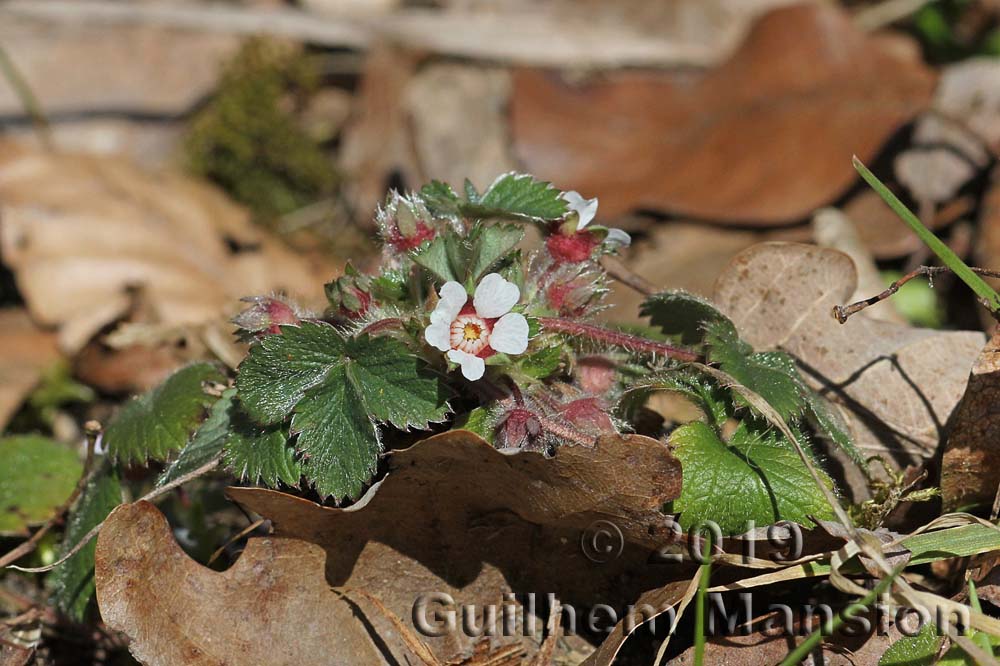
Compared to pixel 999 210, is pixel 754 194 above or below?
below

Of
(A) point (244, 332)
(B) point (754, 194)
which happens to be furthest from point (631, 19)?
(A) point (244, 332)

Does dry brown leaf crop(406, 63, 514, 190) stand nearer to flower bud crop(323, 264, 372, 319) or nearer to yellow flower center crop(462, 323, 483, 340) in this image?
flower bud crop(323, 264, 372, 319)

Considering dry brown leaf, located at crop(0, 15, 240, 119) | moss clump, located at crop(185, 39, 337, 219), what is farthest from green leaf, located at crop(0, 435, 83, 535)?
dry brown leaf, located at crop(0, 15, 240, 119)

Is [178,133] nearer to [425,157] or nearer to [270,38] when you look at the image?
[270,38]

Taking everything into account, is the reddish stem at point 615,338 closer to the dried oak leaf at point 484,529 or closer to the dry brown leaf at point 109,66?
the dried oak leaf at point 484,529

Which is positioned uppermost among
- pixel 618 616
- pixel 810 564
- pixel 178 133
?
pixel 810 564

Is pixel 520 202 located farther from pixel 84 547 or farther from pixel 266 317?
pixel 84 547
